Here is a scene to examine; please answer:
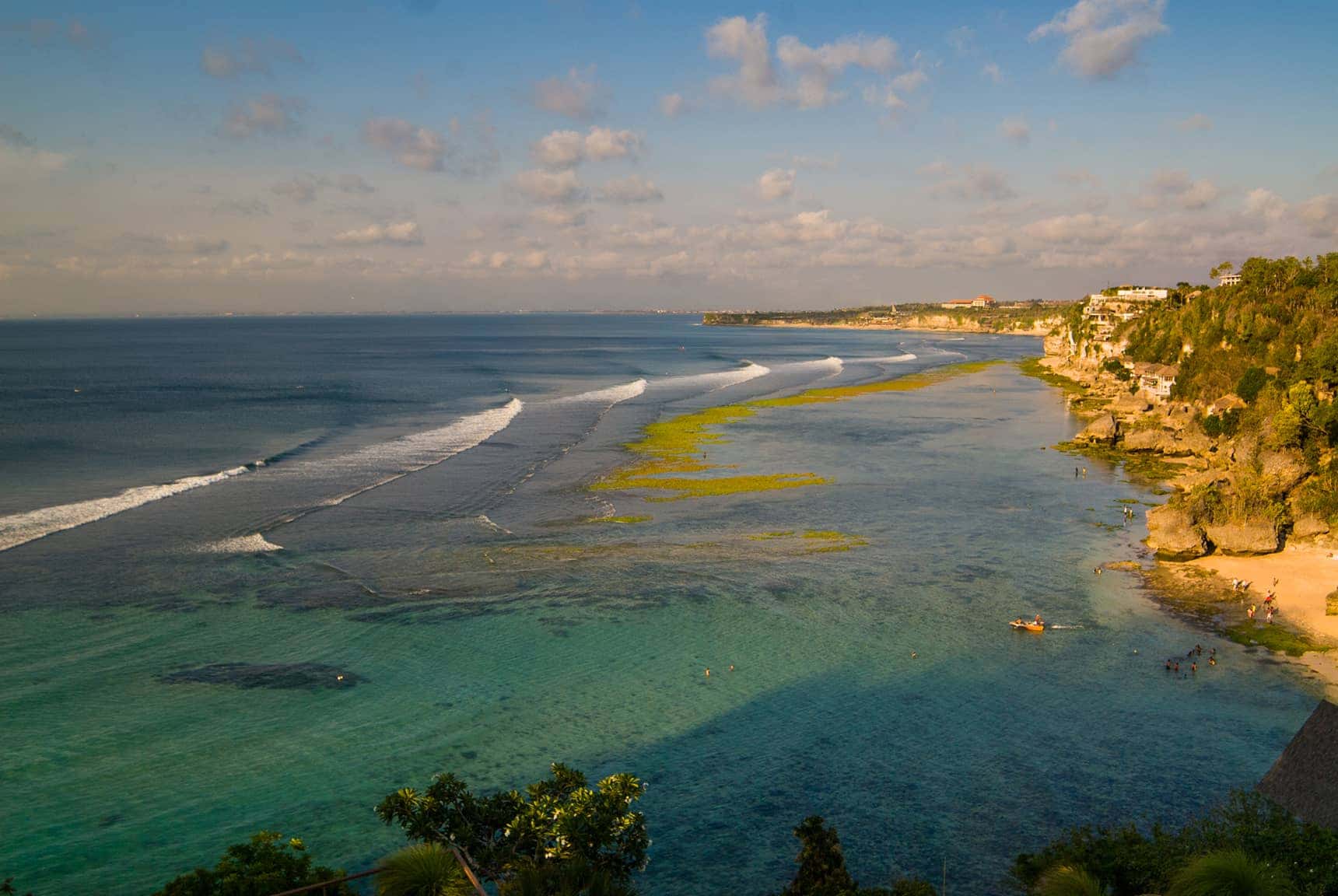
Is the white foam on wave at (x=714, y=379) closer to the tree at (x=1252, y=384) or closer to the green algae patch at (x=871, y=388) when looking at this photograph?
the green algae patch at (x=871, y=388)

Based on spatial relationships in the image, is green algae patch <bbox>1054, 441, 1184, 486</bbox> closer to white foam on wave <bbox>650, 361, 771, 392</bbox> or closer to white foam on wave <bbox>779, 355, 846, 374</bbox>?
white foam on wave <bbox>650, 361, 771, 392</bbox>

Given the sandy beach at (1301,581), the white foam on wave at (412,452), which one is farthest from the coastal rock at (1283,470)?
the white foam on wave at (412,452)

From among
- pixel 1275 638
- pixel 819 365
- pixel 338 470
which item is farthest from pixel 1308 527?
pixel 819 365

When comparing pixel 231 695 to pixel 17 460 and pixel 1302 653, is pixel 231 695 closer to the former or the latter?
pixel 1302 653

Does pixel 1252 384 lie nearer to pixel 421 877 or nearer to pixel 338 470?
pixel 338 470

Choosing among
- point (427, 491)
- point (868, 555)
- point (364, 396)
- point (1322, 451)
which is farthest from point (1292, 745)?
point (364, 396)

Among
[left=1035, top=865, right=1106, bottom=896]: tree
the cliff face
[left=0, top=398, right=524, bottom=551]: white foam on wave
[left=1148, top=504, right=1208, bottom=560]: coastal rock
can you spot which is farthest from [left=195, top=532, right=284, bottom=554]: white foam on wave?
the cliff face
